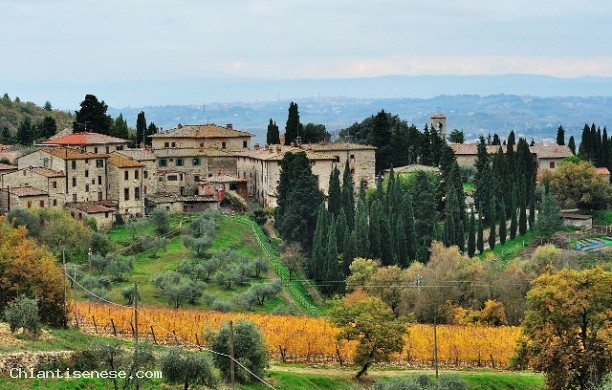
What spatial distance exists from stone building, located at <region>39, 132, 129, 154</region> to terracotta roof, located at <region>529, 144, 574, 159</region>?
42.4m

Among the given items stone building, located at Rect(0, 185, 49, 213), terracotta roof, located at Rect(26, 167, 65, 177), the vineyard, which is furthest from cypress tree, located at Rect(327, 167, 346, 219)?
the vineyard

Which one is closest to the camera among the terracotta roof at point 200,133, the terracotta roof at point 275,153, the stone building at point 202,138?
the terracotta roof at point 275,153

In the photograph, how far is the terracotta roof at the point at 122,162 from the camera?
7200cm

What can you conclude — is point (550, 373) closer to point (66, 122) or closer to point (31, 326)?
point (31, 326)

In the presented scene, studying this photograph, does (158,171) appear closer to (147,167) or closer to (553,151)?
(147,167)

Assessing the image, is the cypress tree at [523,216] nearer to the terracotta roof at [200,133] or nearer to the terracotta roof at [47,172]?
the terracotta roof at [200,133]

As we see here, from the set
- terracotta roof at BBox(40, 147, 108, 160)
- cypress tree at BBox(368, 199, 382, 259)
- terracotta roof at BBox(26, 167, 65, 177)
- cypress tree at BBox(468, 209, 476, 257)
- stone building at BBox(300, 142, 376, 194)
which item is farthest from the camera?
stone building at BBox(300, 142, 376, 194)

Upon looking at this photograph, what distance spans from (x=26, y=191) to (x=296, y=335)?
2576 cm

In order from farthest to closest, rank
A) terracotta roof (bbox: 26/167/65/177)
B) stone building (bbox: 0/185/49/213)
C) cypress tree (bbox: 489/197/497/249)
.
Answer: cypress tree (bbox: 489/197/497/249), terracotta roof (bbox: 26/167/65/177), stone building (bbox: 0/185/49/213)

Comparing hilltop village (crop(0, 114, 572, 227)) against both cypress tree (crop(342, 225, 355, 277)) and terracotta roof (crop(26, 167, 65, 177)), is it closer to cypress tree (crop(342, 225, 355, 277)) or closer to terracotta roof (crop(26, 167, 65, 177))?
terracotta roof (crop(26, 167, 65, 177))

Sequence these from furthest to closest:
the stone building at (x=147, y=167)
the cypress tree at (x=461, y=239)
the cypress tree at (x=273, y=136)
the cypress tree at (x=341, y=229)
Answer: the cypress tree at (x=273, y=136)
the cypress tree at (x=461, y=239)
the stone building at (x=147, y=167)
the cypress tree at (x=341, y=229)

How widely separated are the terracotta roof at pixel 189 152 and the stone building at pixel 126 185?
614 centimetres

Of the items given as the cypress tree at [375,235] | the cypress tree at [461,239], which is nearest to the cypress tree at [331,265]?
the cypress tree at [375,235]

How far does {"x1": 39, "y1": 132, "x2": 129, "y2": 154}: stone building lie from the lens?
7438 centimetres
